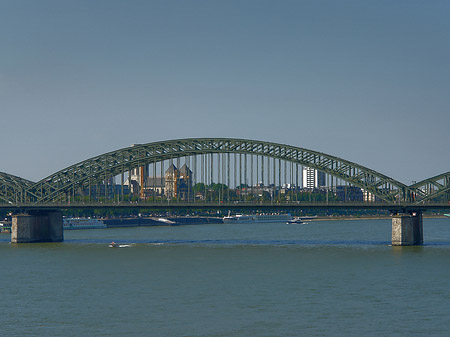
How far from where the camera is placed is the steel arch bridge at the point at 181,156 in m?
100

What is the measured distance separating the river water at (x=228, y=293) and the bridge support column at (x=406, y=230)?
704 centimetres

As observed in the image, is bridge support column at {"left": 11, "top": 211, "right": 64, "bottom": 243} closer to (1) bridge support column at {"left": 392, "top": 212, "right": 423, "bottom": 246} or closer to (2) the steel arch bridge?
(2) the steel arch bridge

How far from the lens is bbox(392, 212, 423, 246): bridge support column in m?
90.5

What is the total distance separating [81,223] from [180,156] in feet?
213

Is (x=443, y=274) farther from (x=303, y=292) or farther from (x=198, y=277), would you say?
(x=198, y=277)

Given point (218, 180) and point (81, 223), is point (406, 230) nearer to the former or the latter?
point (218, 180)

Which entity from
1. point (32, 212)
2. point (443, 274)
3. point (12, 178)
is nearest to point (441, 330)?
point (443, 274)

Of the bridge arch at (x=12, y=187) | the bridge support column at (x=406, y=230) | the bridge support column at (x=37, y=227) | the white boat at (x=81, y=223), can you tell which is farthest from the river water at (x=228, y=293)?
the white boat at (x=81, y=223)

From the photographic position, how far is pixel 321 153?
106 meters

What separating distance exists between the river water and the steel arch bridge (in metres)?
18.0

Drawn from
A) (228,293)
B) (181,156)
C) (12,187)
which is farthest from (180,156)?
(228,293)

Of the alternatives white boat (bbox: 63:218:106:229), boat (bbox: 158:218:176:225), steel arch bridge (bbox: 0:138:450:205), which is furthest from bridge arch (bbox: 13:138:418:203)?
boat (bbox: 158:218:176:225)

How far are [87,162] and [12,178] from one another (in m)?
13.0

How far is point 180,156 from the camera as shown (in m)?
112
